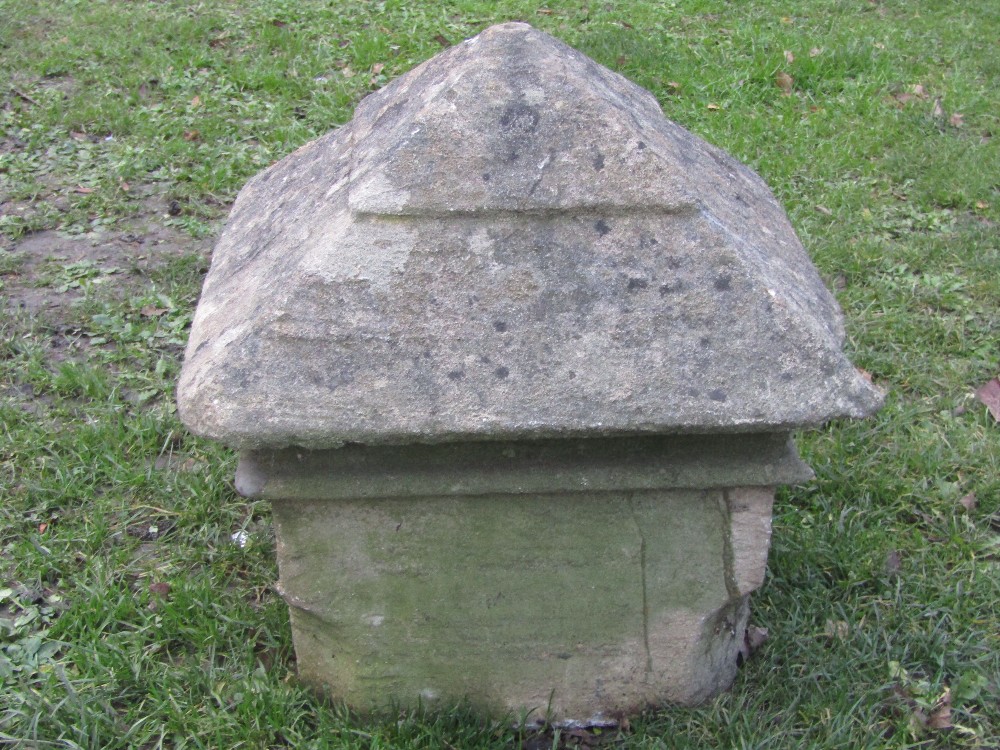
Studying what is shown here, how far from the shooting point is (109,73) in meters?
5.50

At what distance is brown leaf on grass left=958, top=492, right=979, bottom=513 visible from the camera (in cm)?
284

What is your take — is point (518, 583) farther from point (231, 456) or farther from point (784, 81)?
point (784, 81)

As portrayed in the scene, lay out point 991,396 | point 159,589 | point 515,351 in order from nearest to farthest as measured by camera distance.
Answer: point 515,351
point 159,589
point 991,396

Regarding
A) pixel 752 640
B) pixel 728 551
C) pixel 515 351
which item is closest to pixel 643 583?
pixel 728 551

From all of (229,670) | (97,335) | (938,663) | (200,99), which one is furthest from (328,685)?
(200,99)

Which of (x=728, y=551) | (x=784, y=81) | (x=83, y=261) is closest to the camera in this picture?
(x=728, y=551)

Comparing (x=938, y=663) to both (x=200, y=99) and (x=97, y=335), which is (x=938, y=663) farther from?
(x=200, y=99)

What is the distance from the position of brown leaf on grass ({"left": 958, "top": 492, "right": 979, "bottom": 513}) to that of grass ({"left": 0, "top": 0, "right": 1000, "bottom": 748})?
0.03m

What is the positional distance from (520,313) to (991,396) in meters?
2.21

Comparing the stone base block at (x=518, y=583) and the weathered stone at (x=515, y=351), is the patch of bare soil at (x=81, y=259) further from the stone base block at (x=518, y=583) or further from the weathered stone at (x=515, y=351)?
the stone base block at (x=518, y=583)

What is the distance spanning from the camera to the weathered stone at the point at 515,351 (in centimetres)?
170

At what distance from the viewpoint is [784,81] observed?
17.6ft

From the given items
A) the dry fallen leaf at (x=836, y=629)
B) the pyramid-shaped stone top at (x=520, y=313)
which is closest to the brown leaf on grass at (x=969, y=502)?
the dry fallen leaf at (x=836, y=629)

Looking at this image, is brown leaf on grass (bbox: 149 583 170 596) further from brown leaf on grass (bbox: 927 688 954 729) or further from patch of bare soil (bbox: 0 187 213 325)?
brown leaf on grass (bbox: 927 688 954 729)
